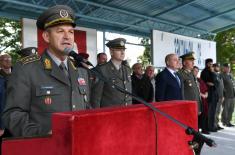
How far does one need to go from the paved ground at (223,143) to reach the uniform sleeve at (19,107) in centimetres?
449

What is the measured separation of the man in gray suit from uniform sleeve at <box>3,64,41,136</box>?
27.4ft

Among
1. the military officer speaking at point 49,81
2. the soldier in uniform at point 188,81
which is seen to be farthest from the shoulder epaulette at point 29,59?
the soldier in uniform at point 188,81

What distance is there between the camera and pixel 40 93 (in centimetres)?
174

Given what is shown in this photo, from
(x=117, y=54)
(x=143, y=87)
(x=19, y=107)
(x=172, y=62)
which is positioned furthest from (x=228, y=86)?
(x=19, y=107)

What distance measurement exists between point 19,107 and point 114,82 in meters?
2.73

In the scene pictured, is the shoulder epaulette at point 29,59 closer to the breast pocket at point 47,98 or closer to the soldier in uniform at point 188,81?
the breast pocket at point 47,98

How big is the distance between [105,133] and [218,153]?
5265mm

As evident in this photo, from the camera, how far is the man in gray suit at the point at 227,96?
9570 mm

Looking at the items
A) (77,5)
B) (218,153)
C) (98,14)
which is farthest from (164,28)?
(218,153)

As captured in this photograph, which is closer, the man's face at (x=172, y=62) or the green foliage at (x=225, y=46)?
the man's face at (x=172, y=62)

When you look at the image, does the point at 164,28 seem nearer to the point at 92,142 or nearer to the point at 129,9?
the point at 129,9

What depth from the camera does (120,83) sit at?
4.43 meters

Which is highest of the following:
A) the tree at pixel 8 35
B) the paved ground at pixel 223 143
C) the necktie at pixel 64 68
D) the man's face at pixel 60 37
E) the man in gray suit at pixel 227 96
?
the tree at pixel 8 35

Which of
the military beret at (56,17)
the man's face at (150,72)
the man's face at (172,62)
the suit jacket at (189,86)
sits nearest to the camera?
the military beret at (56,17)
